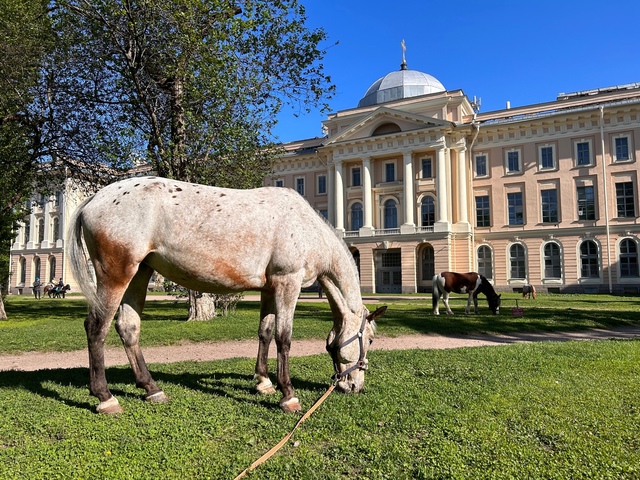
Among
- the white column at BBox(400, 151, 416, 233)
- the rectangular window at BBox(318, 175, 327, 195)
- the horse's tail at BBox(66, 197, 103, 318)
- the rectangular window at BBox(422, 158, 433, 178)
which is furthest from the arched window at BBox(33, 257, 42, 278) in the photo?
the horse's tail at BBox(66, 197, 103, 318)

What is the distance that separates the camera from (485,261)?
141ft

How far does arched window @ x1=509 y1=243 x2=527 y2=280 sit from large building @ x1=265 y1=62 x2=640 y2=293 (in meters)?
0.12

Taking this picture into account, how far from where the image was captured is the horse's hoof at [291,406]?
457 centimetres

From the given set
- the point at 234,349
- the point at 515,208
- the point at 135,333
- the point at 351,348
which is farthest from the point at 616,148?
the point at 135,333

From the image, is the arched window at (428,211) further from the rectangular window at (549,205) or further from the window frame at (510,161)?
the rectangular window at (549,205)

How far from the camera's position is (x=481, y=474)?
319 centimetres

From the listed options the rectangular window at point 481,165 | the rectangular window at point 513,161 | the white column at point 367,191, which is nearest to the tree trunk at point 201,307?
the white column at point 367,191

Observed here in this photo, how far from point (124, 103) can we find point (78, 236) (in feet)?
41.9

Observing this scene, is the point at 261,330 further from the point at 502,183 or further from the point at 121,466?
the point at 502,183

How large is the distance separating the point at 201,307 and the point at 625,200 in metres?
37.7

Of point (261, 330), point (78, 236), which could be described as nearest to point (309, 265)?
point (261, 330)

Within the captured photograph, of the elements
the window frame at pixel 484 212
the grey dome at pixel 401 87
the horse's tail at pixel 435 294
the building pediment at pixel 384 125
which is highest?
the grey dome at pixel 401 87

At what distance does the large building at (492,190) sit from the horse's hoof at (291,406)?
35.2 meters

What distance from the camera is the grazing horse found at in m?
4.67
